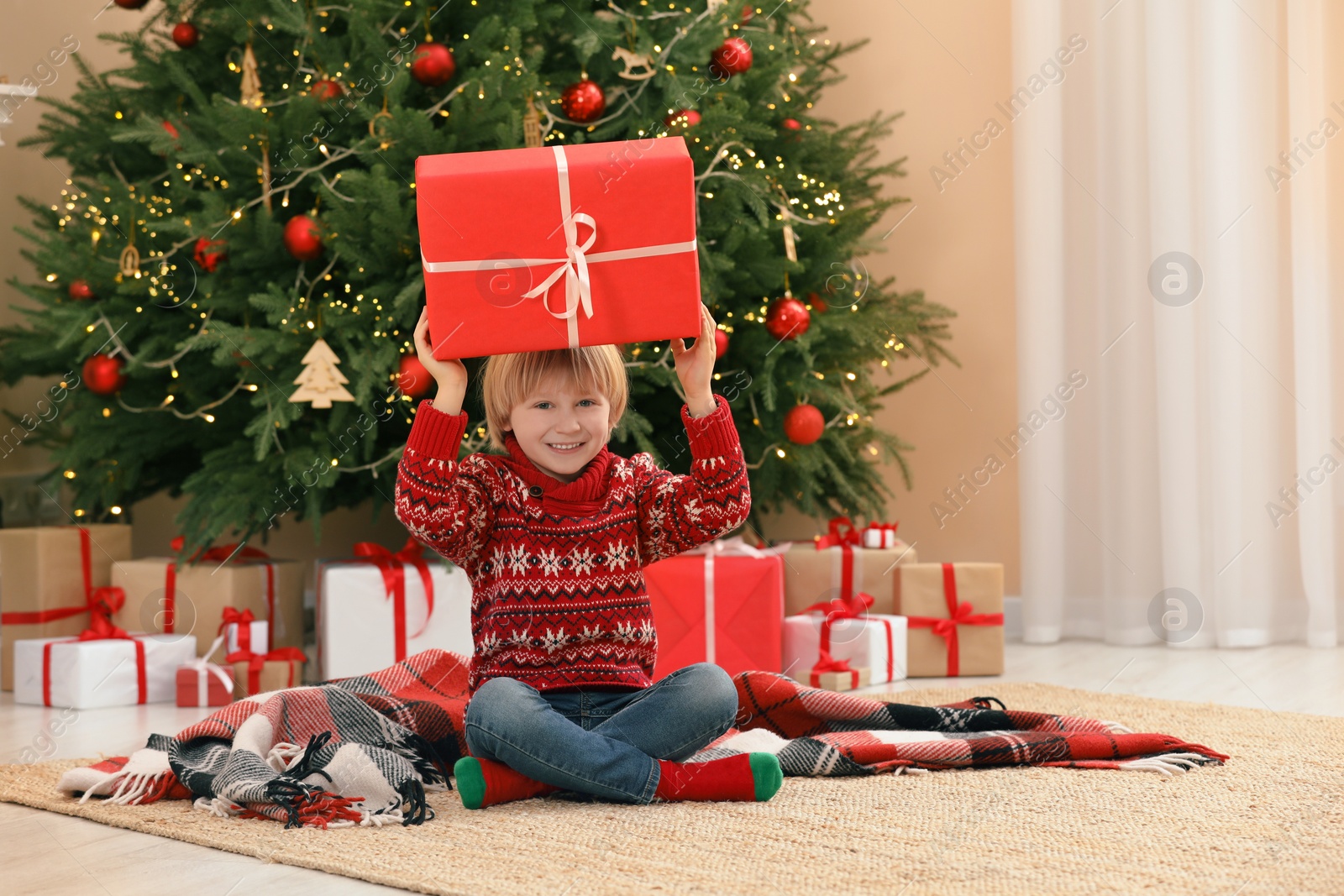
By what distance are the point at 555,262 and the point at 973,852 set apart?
2.27ft

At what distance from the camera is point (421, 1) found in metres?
2.18

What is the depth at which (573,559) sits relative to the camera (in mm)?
1402

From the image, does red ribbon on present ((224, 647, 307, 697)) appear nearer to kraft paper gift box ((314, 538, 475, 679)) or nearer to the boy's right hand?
kraft paper gift box ((314, 538, 475, 679))

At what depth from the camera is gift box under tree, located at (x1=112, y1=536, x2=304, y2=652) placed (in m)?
2.21

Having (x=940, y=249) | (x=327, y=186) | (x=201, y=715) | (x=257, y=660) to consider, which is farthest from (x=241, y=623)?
(x=940, y=249)

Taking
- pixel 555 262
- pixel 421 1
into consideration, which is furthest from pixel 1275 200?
pixel 555 262

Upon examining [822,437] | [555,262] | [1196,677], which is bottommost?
[1196,677]

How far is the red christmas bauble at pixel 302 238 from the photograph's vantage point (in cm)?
212

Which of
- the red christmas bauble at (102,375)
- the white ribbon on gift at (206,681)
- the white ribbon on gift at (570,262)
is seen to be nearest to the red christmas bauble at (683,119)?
the white ribbon on gift at (570,262)

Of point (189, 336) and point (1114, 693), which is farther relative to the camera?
point (189, 336)

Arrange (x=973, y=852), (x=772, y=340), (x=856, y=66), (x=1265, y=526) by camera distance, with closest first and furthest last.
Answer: (x=973, y=852) < (x=772, y=340) < (x=1265, y=526) < (x=856, y=66)

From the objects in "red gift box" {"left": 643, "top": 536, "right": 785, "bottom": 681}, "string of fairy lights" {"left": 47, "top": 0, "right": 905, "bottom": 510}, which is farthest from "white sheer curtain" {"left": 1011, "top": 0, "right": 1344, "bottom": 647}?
"red gift box" {"left": 643, "top": 536, "right": 785, "bottom": 681}

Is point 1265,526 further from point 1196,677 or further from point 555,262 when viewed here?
point 555,262

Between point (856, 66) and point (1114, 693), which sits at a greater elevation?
point (856, 66)
